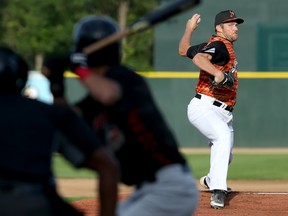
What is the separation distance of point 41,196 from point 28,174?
128 mm

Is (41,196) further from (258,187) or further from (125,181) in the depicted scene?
(258,187)

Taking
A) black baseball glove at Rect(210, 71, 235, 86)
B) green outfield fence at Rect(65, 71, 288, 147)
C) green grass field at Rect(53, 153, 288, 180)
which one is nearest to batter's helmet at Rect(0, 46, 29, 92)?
black baseball glove at Rect(210, 71, 235, 86)

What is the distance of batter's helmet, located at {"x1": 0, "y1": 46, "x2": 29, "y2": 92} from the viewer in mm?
3924

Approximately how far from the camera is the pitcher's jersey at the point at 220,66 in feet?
30.4

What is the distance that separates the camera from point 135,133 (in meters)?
4.39

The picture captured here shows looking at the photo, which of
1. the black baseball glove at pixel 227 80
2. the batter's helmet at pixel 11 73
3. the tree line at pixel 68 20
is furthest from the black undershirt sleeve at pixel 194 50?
the tree line at pixel 68 20

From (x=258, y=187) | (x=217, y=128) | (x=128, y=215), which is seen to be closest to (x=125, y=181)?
(x=128, y=215)

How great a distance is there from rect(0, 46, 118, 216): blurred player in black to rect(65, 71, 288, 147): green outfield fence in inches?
679

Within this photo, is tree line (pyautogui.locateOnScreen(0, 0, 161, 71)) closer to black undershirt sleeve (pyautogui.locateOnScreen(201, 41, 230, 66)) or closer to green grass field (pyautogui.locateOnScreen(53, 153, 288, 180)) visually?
green grass field (pyautogui.locateOnScreen(53, 153, 288, 180))

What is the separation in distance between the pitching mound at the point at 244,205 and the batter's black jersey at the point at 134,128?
4425 mm

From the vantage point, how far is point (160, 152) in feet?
14.6

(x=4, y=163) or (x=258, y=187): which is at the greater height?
(x=4, y=163)

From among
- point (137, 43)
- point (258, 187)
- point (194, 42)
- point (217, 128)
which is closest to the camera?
point (217, 128)

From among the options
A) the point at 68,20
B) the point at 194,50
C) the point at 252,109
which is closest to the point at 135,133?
the point at 194,50
